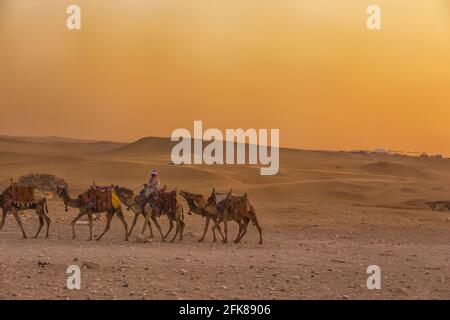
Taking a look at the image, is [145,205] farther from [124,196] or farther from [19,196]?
[19,196]

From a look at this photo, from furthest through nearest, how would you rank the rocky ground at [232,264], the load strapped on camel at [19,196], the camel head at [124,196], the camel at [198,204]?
the camel head at [124,196] < the camel at [198,204] < the load strapped on camel at [19,196] < the rocky ground at [232,264]

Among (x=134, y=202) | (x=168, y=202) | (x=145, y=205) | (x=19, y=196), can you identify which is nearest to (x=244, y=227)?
(x=168, y=202)

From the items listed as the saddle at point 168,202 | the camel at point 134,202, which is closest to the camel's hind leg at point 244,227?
the saddle at point 168,202

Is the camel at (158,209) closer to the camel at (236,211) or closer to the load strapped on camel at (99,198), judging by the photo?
the load strapped on camel at (99,198)

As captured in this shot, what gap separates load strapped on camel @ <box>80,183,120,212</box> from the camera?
16.7 meters

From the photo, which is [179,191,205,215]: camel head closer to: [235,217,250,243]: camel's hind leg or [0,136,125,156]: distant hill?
[235,217,250,243]: camel's hind leg

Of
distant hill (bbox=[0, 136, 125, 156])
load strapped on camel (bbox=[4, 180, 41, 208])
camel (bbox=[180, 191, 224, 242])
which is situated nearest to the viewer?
load strapped on camel (bbox=[4, 180, 41, 208])

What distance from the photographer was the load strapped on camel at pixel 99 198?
54.7 feet

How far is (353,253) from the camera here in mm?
14977

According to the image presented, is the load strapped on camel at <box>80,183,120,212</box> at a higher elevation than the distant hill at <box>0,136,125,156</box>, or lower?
lower

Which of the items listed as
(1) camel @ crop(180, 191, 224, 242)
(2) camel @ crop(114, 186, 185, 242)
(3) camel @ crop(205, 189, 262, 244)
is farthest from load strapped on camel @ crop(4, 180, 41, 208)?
(3) camel @ crop(205, 189, 262, 244)

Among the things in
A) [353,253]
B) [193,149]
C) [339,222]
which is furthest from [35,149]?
[353,253]

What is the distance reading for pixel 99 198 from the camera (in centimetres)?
1673
